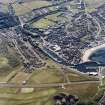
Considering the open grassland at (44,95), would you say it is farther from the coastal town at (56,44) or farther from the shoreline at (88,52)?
the shoreline at (88,52)

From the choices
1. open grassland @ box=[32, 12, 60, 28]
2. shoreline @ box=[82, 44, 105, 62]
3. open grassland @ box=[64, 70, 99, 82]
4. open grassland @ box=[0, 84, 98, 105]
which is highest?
open grassland @ box=[32, 12, 60, 28]

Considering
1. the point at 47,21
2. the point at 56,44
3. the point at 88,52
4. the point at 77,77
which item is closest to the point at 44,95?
the point at 77,77

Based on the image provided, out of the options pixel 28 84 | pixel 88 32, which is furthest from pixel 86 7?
pixel 28 84

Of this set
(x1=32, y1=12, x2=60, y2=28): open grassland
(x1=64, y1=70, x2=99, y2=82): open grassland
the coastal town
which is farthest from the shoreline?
(x1=32, y1=12, x2=60, y2=28): open grassland

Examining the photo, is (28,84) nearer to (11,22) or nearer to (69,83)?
(69,83)

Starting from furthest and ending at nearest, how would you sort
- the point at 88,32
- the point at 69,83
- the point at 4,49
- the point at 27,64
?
1. the point at 88,32
2. the point at 4,49
3. the point at 27,64
4. the point at 69,83

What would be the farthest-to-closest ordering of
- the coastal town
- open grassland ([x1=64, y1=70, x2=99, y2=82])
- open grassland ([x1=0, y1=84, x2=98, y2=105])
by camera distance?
open grassland ([x1=64, y1=70, x2=99, y2=82]) < the coastal town < open grassland ([x1=0, y1=84, x2=98, y2=105])

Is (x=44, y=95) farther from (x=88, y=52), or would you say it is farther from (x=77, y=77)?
(x=88, y=52)

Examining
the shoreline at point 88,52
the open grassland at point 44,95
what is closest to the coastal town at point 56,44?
the shoreline at point 88,52

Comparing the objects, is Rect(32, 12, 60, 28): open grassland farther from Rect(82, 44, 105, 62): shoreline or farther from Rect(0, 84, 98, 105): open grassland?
Rect(0, 84, 98, 105): open grassland
